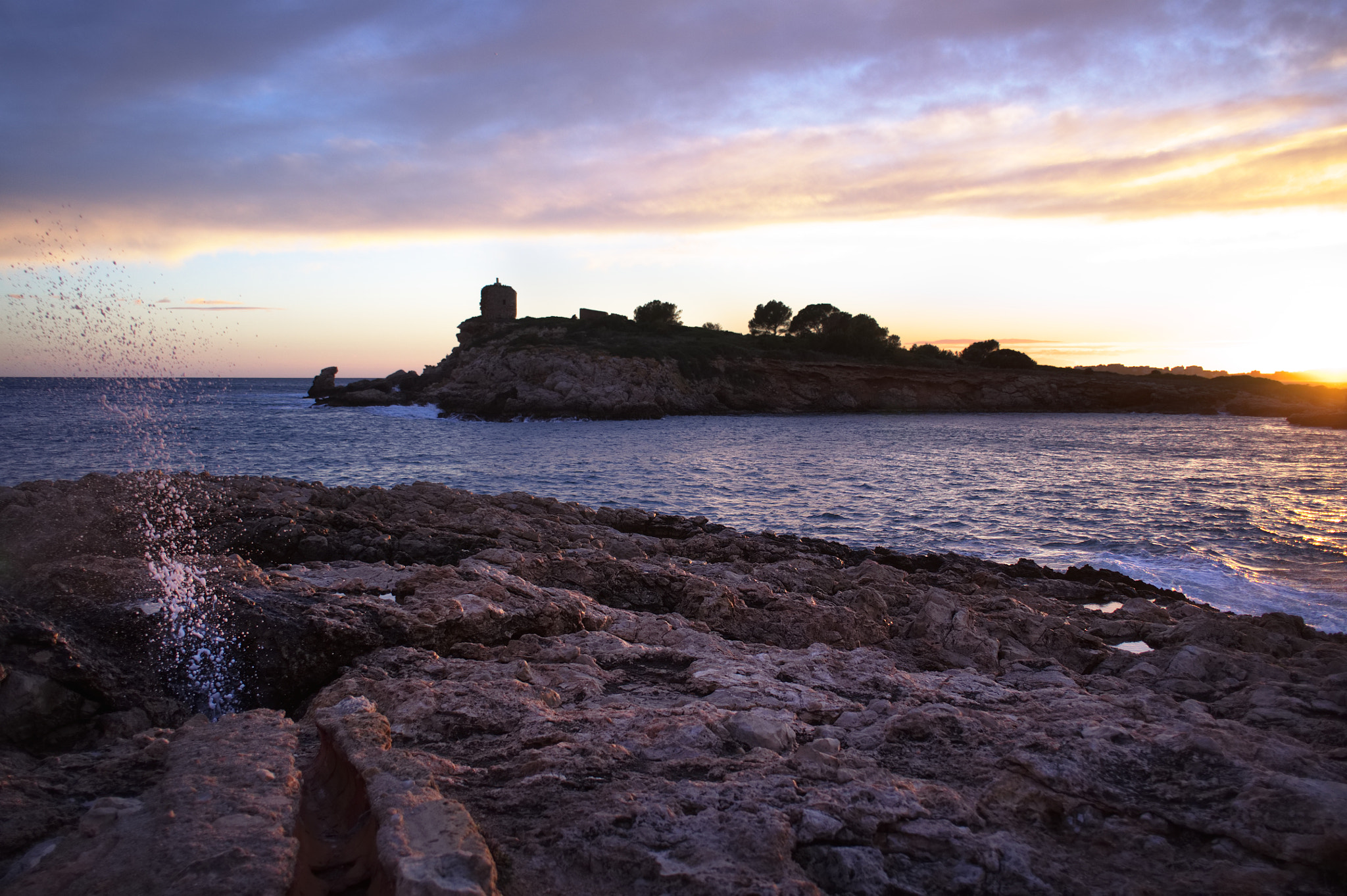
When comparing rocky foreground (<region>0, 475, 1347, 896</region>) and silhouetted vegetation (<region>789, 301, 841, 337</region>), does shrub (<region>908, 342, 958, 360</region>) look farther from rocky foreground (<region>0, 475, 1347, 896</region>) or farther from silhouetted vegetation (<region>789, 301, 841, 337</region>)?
rocky foreground (<region>0, 475, 1347, 896</region>)

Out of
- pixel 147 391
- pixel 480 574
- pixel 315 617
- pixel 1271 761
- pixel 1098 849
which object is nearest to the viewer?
pixel 1098 849

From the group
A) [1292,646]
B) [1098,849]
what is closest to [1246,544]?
[1292,646]

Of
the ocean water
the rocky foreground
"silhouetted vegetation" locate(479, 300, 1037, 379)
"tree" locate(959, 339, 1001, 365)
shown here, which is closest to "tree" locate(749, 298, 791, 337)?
"silhouetted vegetation" locate(479, 300, 1037, 379)

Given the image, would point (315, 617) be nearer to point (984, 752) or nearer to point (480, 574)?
point (480, 574)

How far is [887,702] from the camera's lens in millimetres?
4152

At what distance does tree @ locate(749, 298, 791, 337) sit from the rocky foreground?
96287 millimetres

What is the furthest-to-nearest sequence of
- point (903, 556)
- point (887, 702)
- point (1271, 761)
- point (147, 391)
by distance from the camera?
point (903, 556) → point (147, 391) → point (887, 702) → point (1271, 761)

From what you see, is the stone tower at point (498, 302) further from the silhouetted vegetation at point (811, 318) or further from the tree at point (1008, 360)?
the tree at point (1008, 360)

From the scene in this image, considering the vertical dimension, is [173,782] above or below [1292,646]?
above

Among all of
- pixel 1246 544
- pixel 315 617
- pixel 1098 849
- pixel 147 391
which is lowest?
pixel 1246 544

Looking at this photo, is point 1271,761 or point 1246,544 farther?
point 1246,544

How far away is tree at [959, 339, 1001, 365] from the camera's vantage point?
89875mm

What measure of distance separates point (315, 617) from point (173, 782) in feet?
5.75

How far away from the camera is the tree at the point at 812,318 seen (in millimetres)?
97156
